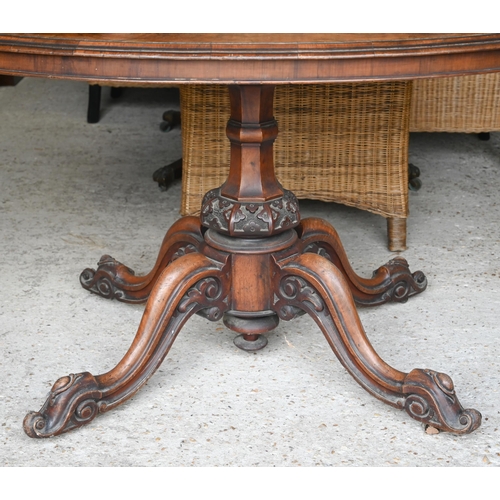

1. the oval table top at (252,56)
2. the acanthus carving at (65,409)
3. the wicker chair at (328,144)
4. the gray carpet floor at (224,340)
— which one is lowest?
the gray carpet floor at (224,340)

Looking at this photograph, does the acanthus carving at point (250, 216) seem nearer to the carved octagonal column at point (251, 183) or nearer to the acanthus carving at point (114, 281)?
the carved octagonal column at point (251, 183)

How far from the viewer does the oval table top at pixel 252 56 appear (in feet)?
3.97

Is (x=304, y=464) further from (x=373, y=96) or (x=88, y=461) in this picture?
(x=373, y=96)

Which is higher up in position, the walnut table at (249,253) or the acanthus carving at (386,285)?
the walnut table at (249,253)

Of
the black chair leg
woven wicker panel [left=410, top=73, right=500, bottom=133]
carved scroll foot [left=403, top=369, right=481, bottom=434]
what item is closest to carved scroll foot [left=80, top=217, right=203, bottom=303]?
carved scroll foot [left=403, top=369, right=481, bottom=434]

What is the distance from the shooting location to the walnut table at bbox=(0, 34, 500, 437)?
1240 mm

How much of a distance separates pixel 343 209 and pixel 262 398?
1124 mm

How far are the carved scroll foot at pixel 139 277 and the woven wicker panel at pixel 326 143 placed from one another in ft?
1.26

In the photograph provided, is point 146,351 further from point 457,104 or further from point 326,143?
point 457,104

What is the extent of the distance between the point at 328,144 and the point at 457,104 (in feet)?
1.84

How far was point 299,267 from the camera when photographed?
1.64 meters

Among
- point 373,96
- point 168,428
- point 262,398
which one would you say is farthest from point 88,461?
point 373,96

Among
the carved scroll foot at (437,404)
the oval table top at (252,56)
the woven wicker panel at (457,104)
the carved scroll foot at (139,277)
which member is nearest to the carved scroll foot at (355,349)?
the carved scroll foot at (437,404)

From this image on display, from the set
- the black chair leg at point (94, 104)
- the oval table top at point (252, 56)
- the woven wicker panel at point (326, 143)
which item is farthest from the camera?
the black chair leg at point (94, 104)
